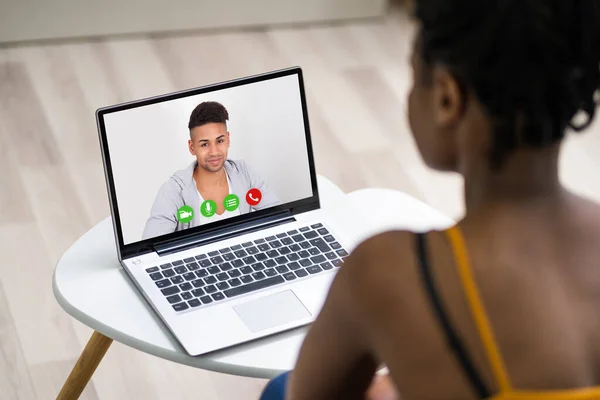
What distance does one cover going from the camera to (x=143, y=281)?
138 centimetres

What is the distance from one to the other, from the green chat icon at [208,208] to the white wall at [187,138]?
62 millimetres

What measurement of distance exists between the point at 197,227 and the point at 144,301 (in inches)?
6.3

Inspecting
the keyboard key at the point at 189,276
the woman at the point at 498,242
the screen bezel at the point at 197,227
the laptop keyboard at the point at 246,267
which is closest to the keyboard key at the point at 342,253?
the laptop keyboard at the point at 246,267

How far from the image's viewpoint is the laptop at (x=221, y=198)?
138cm

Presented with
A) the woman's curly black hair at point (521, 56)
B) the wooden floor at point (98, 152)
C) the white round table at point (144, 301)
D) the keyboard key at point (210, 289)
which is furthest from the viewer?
the wooden floor at point (98, 152)

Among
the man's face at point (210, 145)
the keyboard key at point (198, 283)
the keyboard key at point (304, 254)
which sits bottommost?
the keyboard key at point (304, 254)

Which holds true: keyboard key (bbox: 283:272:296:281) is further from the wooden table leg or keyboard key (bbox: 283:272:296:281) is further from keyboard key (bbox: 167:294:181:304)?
the wooden table leg

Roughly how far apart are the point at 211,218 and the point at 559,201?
2.25ft

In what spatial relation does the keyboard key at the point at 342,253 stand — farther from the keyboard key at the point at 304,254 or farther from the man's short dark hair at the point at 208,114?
the man's short dark hair at the point at 208,114

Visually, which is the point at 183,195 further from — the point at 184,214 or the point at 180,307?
the point at 180,307

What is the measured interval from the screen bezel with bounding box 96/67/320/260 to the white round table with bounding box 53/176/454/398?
34mm

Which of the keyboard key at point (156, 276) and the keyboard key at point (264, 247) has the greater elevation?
the keyboard key at point (156, 276)

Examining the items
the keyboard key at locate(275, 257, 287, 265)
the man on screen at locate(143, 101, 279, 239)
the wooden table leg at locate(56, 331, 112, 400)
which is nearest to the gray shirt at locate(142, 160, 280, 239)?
the man on screen at locate(143, 101, 279, 239)

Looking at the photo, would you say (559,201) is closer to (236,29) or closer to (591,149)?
(591,149)
